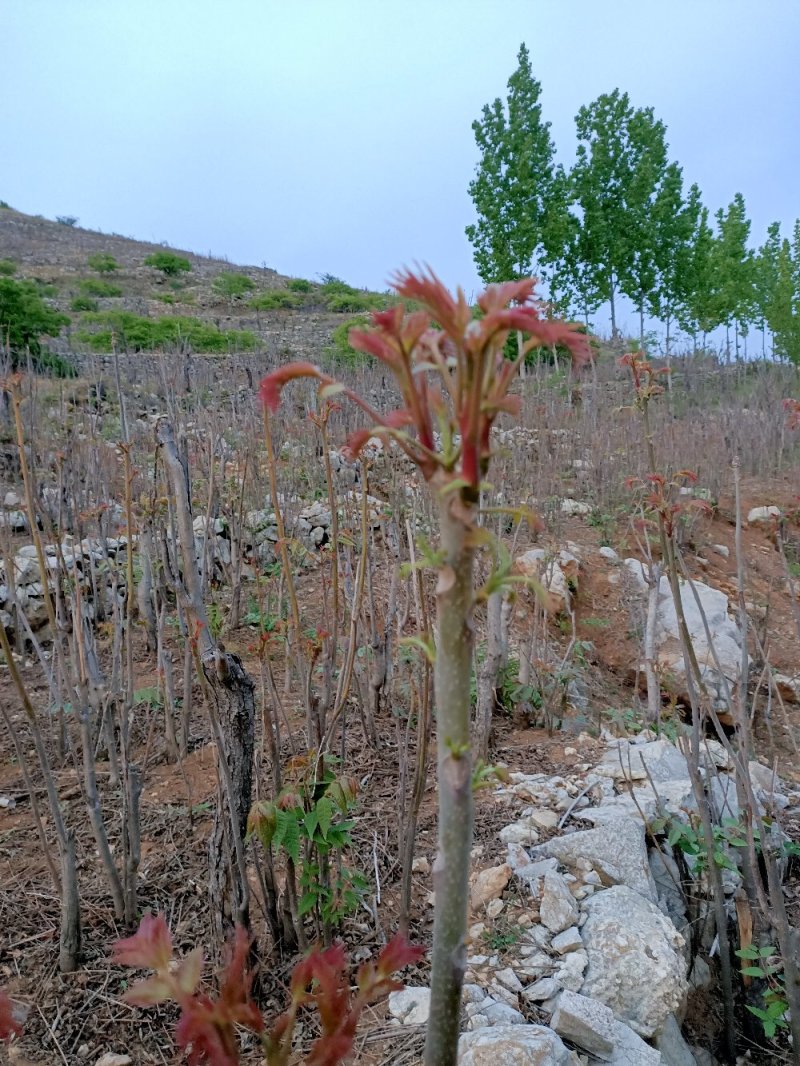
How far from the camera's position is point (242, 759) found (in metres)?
1.56

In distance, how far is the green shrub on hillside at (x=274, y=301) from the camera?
24.3 m

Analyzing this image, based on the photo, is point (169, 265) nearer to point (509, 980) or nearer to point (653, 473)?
point (653, 473)

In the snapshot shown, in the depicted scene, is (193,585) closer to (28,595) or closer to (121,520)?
(28,595)

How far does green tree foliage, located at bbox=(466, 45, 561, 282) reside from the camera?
51.4 feet

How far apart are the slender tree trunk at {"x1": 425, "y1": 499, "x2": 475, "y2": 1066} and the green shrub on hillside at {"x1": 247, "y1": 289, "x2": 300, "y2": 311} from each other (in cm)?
2517

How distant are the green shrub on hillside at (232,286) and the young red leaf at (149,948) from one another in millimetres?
27011

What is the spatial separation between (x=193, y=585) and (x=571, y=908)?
1376mm

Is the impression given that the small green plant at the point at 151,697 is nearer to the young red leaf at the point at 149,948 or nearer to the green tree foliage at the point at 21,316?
the young red leaf at the point at 149,948

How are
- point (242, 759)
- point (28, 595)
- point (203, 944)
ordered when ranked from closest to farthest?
point (242, 759), point (203, 944), point (28, 595)

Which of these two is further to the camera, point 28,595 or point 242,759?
point 28,595

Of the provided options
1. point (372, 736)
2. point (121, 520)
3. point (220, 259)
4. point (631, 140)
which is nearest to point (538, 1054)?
point (372, 736)

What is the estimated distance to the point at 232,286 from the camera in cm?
2638

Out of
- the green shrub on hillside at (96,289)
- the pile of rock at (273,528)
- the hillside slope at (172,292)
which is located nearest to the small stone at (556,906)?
the pile of rock at (273,528)

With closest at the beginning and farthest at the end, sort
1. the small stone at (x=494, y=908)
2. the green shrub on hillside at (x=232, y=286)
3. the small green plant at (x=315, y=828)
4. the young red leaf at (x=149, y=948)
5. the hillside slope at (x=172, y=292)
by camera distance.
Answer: the young red leaf at (x=149, y=948) → the small green plant at (x=315, y=828) → the small stone at (x=494, y=908) → the hillside slope at (x=172, y=292) → the green shrub on hillside at (x=232, y=286)
